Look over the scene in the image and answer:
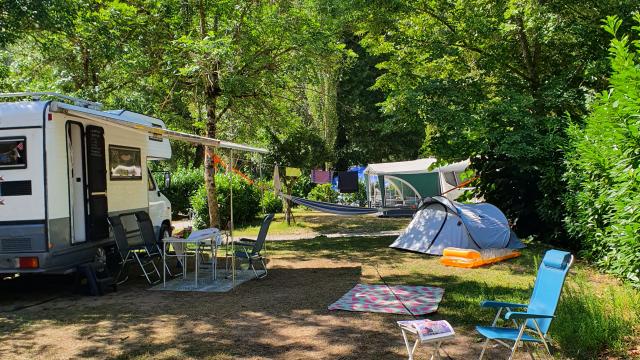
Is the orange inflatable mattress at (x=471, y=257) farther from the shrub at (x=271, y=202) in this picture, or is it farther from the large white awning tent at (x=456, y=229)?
the shrub at (x=271, y=202)

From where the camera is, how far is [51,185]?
6109 mm

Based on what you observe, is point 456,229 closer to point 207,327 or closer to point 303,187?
point 207,327

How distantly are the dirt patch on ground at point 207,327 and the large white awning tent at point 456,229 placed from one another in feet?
10.4

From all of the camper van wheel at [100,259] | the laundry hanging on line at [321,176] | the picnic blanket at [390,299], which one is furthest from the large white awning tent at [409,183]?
the camper van wheel at [100,259]

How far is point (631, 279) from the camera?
18.1 ft

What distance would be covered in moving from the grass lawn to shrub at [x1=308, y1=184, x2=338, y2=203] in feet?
47.1

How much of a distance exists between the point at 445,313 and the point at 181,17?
840 cm

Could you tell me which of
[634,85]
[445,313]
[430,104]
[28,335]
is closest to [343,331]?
[445,313]

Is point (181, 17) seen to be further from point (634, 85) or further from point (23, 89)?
point (634, 85)

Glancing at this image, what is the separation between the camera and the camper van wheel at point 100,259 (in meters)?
6.89

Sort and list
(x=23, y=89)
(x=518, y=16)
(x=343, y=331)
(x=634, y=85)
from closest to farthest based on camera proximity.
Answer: (x=343, y=331) < (x=634, y=85) < (x=518, y=16) < (x=23, y=89)

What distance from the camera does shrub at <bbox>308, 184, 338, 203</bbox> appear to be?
22747 millimetres

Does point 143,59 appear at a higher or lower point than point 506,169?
higher

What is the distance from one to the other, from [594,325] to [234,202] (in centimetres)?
1312
